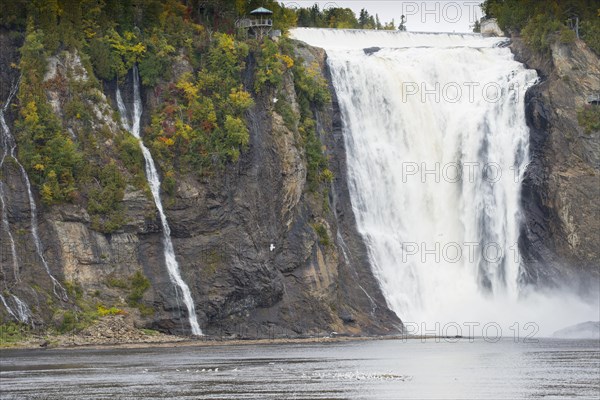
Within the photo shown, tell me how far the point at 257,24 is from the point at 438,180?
19542 millimetres

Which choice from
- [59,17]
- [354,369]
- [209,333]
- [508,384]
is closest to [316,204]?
[209,333]

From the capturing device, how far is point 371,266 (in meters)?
116

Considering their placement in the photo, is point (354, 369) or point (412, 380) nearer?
point (412, 380)

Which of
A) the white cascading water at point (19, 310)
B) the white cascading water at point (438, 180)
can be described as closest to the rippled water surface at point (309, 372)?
the white cascading water at point (19, 310)

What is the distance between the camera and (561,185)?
122 metres

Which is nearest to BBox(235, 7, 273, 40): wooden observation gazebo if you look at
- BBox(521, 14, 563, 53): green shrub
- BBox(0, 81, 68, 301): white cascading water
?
BBox(0, 81, 68, 301): white cascading water

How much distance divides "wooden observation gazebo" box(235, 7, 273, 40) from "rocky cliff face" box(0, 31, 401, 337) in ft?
15.1

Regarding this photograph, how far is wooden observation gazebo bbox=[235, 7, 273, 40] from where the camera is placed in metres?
119

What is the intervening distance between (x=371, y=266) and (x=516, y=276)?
1251 cm

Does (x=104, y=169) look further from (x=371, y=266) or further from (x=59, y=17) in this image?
(x=371, y=266)

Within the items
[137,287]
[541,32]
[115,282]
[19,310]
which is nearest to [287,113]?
[137,287]

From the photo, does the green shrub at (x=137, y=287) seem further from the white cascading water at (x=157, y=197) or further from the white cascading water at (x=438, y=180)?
the white cascading water at (x=438, y=180)

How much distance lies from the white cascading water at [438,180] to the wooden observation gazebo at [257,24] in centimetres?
749

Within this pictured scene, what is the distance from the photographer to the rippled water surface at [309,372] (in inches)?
2601
